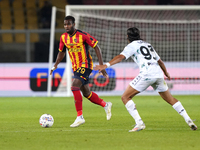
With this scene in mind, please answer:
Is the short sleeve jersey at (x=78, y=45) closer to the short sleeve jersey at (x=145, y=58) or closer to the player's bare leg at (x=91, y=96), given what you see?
the player's bare leg at (x=91, y=96)

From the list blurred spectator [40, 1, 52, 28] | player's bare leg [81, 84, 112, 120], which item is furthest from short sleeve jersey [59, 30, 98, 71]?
blurred spectator [40, 1, 52, 28]

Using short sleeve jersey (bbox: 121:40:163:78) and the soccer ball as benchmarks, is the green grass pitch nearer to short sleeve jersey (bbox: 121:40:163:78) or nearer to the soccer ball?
the soccer ball

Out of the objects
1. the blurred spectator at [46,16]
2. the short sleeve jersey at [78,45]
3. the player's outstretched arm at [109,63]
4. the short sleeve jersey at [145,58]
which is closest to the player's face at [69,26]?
the short sleeve jersey at [78,45]

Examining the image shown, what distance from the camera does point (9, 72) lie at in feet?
55.4

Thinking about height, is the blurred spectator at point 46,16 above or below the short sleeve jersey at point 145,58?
below

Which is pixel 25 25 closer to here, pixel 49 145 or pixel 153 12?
pixel 153 12

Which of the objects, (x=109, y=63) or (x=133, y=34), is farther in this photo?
(x=133, y=34)

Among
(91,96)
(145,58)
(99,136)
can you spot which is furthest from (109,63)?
(91,96)

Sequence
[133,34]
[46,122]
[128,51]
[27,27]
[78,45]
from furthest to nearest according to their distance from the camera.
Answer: [27,27] < [78,45] < [46,122] < [133,34] < [128,51]

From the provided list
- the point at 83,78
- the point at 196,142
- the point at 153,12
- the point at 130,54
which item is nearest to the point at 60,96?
the point at 153,12

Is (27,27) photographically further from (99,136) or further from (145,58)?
(99,136)

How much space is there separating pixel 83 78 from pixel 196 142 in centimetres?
266

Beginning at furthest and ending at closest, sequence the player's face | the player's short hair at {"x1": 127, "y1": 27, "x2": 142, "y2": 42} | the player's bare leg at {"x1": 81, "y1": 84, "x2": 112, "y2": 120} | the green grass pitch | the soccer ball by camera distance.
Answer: the player's bare leg at {"x1": 81, "y1": 84, "x2": 112, "y2": 120}
the player's face
the soccer ball
the player's short hair at {"x1": 127, "y1": 27, "x2": 142, "y2": 42}
the green grass pitch

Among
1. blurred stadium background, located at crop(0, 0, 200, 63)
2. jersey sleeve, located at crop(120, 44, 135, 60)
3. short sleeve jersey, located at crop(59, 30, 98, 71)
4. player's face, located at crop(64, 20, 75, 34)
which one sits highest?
player's face, located at crop(64, 20, 75, 34)
